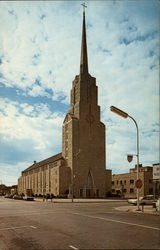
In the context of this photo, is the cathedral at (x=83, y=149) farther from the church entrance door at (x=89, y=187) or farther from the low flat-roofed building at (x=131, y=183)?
the low flat-roofed building at (x=131, y=183)

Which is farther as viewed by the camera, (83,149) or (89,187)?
(83,149)

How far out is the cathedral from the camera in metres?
77.6

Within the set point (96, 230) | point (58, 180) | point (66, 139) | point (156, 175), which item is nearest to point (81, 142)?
point (66, 139)

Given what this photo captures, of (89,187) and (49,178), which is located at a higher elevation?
(49,178)

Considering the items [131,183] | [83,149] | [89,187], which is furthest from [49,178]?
[131,183]

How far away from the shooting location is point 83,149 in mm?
79688

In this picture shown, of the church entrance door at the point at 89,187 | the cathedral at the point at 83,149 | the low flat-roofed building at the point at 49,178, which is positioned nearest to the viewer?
the cathedral at the point at 83,149

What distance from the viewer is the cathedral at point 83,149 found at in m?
77.6

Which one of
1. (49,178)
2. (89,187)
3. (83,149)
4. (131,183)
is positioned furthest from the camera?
(49,178)

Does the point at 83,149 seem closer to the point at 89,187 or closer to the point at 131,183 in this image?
the point at 89,187

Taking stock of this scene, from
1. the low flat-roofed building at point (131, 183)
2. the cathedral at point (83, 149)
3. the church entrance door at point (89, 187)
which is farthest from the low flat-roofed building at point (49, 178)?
the low flat-roofed building at point (131, 183)

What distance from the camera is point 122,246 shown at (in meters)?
8.84

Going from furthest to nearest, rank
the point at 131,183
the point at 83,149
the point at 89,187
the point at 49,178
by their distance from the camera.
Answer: the point at 49,178 < the point at 131,183 < the point at 83,149 < the point at 89,187

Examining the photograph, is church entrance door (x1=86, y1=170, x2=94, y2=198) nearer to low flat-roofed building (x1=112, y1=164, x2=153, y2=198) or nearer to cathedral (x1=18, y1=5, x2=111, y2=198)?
cathedral (x1=18, y1=5, x2=111, y2=198)
